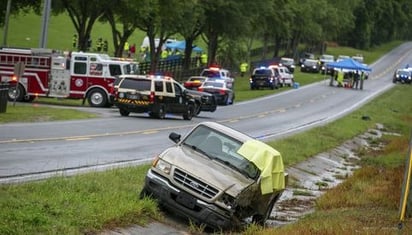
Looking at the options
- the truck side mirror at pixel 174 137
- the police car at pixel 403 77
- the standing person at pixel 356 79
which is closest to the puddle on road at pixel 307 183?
the truck side mirror at pixel 174 137

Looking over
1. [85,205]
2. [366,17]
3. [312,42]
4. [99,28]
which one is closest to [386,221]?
[85,205]

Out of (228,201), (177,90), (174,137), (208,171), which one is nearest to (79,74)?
(177,90)

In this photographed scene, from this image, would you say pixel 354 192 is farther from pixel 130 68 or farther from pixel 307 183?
pixel 130 68

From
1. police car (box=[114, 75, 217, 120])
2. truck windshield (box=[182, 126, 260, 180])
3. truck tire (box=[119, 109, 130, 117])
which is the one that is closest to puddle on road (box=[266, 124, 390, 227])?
truck windshield (box=[182, 126, 260, 180])

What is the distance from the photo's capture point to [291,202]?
17.4 meters

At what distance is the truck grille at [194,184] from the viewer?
1168 cm

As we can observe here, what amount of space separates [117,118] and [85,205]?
68.3 ft

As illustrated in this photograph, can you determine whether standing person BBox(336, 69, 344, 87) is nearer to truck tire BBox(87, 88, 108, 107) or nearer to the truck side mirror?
truck tire BBox(87, 88, 108, 107)

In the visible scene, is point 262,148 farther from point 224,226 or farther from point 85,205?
point 85,205

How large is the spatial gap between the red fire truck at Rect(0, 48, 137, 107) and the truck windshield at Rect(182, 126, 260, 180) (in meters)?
24.6

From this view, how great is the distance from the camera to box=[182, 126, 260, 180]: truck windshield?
1253 cm

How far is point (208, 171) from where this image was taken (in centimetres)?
1191

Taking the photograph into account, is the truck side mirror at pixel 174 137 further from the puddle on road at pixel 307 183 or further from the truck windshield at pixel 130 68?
the truck windshield at pixel 130 68

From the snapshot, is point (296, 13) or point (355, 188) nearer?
point (355, 188)
